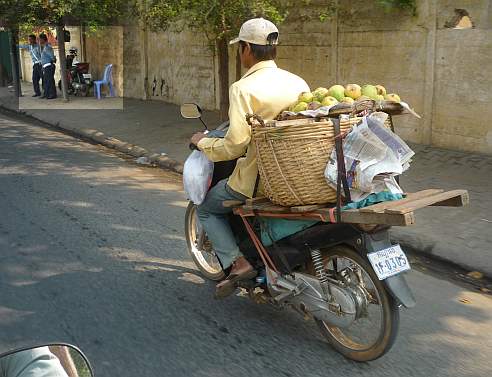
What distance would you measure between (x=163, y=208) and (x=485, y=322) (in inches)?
149

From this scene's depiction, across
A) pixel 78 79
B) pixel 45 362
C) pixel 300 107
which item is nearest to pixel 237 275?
pixel 300 107

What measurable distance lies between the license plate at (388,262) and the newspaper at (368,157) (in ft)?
1.09

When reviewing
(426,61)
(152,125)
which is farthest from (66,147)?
(426,61)

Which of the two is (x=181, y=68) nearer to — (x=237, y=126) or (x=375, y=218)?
(x=237, y=126)

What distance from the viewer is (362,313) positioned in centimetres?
373

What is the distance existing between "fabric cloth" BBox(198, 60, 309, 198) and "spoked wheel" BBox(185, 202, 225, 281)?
1.01 meters

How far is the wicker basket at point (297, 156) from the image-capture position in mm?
3488

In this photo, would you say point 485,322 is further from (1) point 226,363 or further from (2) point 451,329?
(1) point 226,363

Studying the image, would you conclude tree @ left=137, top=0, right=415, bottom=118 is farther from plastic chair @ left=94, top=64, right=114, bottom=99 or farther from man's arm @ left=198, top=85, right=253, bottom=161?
plastic chair @ left=94, top=64, right=114, bottom=99

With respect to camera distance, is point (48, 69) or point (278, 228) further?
point (48, 69)

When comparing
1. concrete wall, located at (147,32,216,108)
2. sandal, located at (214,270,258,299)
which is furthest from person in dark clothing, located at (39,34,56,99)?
sandal, located at (214,270,258,299)

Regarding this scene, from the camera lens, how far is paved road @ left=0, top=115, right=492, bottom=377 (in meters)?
3.82

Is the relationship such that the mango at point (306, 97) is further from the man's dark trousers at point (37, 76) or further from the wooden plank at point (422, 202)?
the man's dark trousers at point (37, 76)

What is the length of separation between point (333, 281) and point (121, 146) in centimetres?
811
